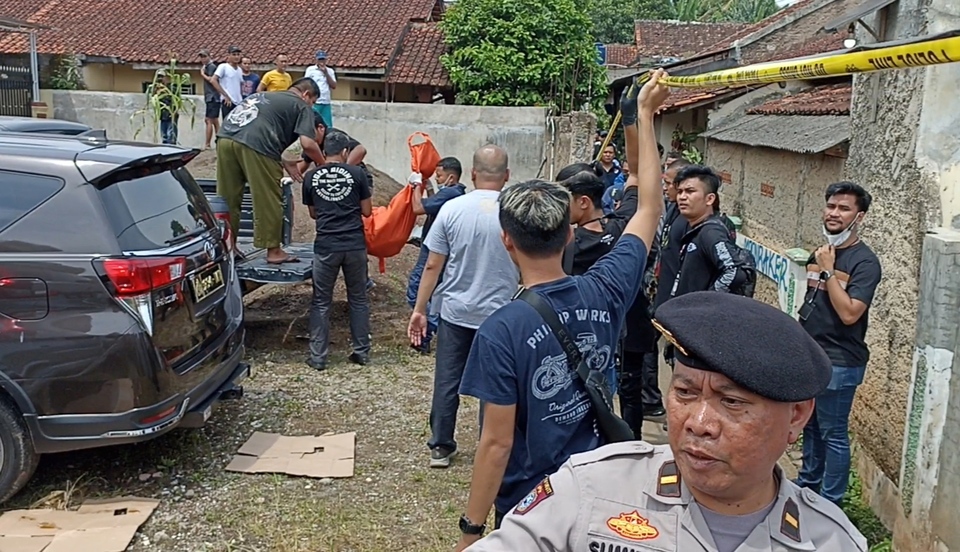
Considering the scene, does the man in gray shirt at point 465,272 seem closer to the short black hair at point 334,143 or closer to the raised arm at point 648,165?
the raised arm at point 648,165

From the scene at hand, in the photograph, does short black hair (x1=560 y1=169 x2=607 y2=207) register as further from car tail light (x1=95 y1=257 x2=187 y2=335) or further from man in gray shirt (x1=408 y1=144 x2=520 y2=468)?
car tail light (x1=95 y1=257 x2=187 y2=335)

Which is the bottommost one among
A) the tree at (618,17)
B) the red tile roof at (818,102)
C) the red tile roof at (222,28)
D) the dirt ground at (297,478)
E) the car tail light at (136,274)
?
the dirt ground at (297,478)

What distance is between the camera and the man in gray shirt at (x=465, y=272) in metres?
4.57

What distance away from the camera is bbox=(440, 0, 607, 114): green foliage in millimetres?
17906

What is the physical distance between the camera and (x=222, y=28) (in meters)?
21.6

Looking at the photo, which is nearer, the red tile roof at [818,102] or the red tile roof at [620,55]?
the red tile roof at [818,102]

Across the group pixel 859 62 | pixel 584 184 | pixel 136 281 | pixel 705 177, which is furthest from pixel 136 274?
pixel 859 62

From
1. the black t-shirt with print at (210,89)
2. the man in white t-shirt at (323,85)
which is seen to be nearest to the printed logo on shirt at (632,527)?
the man in white t-shirt at (323,85)

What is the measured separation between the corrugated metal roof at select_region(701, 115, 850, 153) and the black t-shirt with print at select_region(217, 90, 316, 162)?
163 inches

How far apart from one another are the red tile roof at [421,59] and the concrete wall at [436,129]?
3.50 m

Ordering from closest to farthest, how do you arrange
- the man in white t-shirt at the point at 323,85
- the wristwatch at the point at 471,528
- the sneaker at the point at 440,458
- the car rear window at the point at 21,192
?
the wristwatch at the point at 471,528 → the car rear window at the point at 21,192 → the sneaker at the point at 440,458 → the man in white t-shirt at the point at 323,85

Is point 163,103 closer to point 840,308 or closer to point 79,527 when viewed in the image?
point 79,527

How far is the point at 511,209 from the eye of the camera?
2.52 metres

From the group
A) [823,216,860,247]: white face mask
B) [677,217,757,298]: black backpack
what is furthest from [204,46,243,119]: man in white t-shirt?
[823,216,860,247]: white face mask
